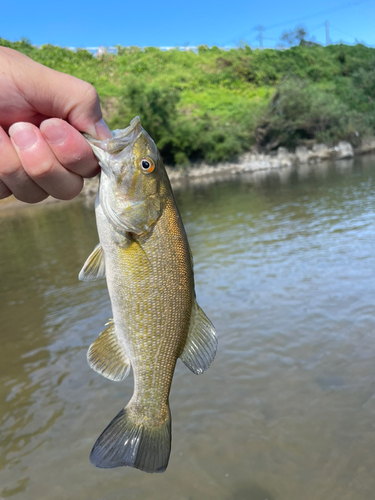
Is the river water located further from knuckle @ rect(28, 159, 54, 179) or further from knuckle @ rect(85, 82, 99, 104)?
knuckle @ rect(85, 82, 99, 104)

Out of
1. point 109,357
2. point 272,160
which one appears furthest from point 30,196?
point 272,160

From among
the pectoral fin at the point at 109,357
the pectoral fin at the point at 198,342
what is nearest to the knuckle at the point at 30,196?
the pectoral fin at the point at 109,357

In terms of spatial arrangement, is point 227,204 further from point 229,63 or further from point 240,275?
point 229,63

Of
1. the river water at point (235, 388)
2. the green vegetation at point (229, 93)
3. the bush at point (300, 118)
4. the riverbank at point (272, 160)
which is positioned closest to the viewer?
the river water at point (235, 388)

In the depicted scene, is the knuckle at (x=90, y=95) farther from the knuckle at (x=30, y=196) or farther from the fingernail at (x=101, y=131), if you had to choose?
the knuckle at (x=30, y=196)

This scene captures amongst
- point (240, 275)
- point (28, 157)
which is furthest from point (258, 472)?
point (240, 275)

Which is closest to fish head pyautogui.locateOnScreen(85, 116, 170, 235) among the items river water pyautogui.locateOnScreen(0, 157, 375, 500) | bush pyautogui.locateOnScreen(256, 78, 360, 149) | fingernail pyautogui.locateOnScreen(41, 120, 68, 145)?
fingernail pyautogui.locateOnScreen(41, 120, 68, 145)
